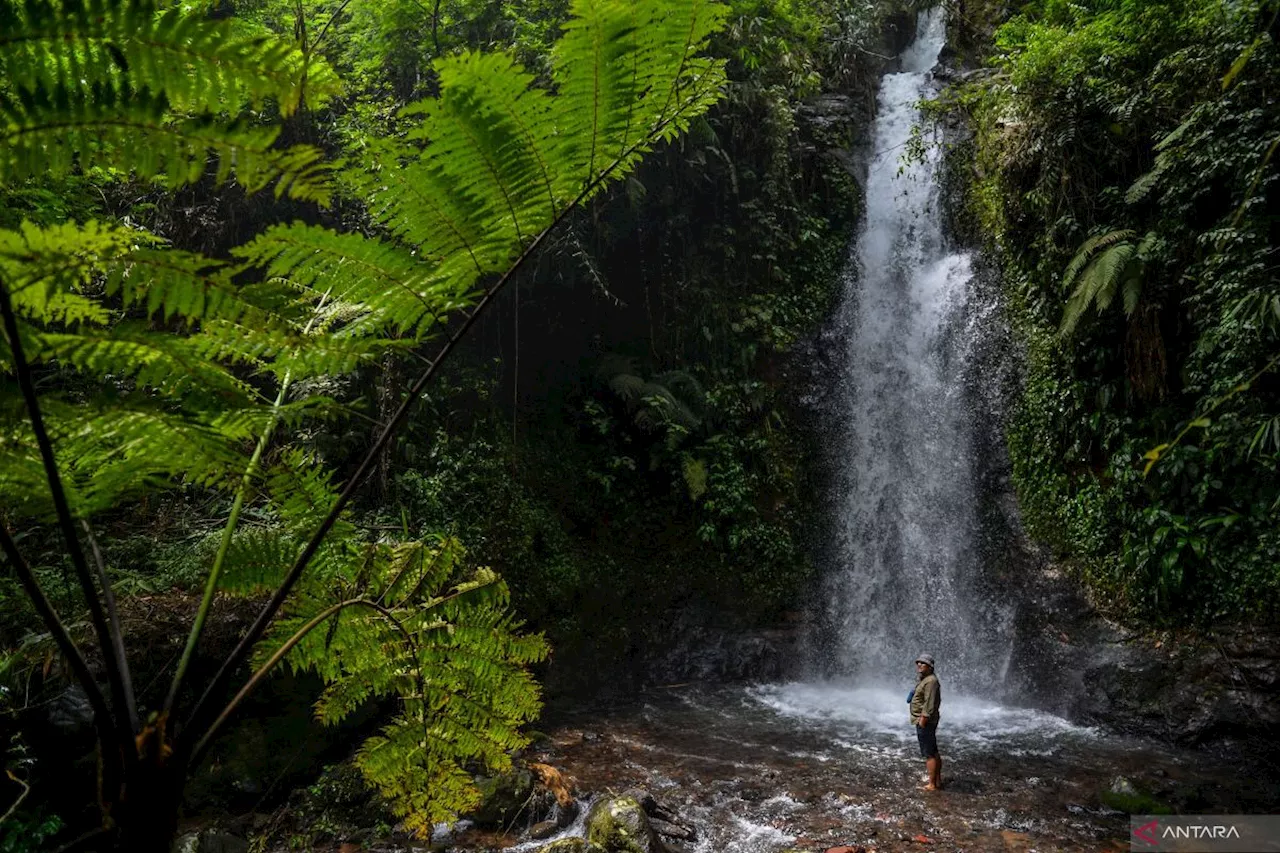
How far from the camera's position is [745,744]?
692 centimetres

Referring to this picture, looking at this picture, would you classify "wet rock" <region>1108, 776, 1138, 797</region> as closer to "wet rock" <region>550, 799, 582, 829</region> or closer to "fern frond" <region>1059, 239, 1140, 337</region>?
"wet rock" <region>550, 799, 582, 829</region>

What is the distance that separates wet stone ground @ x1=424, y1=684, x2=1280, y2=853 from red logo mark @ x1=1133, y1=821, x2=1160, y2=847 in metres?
0.10

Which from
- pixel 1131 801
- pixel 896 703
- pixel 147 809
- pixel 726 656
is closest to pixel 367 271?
pixel 147 809

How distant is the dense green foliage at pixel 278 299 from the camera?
1.17 m

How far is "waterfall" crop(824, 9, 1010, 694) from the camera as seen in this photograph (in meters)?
9.04

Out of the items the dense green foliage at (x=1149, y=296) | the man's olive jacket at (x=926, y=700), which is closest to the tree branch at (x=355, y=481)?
the man's olive jacket at (x=926, y=700)

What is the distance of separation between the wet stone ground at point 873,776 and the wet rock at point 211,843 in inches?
53.5

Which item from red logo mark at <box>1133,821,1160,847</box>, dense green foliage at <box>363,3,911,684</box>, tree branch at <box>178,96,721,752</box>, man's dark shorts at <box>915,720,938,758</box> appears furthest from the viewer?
dense green foliage at <box>363,3,911,684</box>

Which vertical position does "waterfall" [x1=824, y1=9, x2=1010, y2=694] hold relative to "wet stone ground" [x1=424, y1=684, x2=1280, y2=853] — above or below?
above

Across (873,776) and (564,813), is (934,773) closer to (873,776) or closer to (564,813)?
(873,776)

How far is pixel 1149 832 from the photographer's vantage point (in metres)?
5.06

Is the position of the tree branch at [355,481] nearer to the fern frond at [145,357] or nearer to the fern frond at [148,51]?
the fern frond at [145,357]

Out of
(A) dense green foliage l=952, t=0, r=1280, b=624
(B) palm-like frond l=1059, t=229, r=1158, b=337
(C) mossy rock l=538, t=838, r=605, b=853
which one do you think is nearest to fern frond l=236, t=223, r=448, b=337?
(C) mossy rock l=538, t=838, r=605, b=853

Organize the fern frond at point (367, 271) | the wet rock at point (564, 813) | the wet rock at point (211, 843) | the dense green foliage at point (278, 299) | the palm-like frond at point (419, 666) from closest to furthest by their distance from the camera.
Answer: the dense green foliage at point (278, 299), the fern frond at point (367, 271), the palm-like frond at point (419, 666), the wet rock at point (211, 843), the wet rock at point (564, 813)
